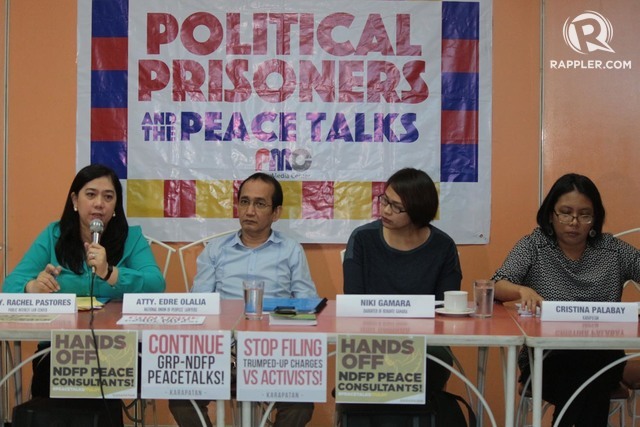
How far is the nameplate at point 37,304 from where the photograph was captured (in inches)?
95.3

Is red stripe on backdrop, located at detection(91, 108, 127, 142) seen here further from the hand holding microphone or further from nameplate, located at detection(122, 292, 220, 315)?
nameplate, located at detection(122, 292, 220, 315)

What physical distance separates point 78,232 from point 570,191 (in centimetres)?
179

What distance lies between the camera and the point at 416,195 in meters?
2.82

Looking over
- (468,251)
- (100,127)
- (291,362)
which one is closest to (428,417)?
(291,362)

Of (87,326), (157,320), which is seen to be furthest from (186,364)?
(87,326)

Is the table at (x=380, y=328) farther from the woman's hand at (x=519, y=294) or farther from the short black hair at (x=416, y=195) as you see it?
the short black hair at (x=416, y=195)

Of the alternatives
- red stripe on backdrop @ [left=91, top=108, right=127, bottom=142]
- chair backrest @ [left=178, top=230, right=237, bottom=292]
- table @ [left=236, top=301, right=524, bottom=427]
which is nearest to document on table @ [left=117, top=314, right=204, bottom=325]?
table @ [left=236, top=301, right=524, bottom=427]

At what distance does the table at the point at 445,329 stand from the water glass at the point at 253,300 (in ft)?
0.10

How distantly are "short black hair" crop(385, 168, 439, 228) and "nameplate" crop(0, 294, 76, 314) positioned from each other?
3.83 ft

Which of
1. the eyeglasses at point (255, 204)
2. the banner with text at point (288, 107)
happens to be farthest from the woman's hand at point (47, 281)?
the banner with text at point (288, 107)

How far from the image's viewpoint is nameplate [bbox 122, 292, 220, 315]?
2.44 metres

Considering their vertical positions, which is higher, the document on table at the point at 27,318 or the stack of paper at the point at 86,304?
the stack of paper at the point at 86,304

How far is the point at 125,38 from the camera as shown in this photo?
12.2 ft

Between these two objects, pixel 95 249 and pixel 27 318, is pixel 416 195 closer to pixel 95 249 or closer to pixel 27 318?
pixel 95 249
